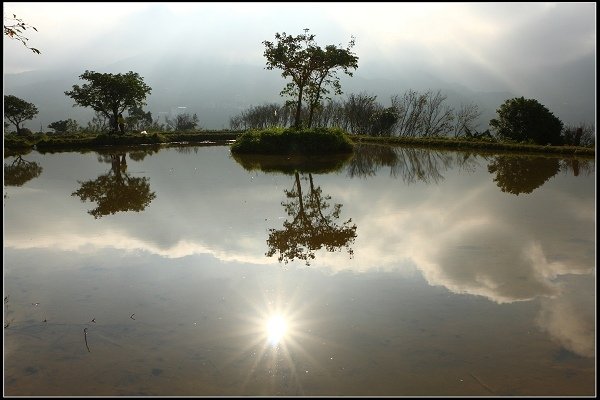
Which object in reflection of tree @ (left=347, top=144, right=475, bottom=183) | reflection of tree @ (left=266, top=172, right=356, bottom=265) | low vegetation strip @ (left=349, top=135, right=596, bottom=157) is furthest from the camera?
low vegetation strip @ (left=349, top=135, right=596, bottom=157)

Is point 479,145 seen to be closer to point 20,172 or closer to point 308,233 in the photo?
point 308,233

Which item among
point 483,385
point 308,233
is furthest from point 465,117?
point 483,385

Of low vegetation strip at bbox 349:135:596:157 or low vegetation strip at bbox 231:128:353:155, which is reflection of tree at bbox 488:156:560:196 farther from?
low vegetation strip at bbox 231:128:353:155

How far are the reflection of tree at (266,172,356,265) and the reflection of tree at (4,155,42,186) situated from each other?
398 inches

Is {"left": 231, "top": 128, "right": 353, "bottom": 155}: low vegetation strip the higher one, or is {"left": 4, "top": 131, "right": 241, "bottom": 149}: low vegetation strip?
{"left": 4, "top": 131, "right": 241, "bottom": 149}: low vegetation strip

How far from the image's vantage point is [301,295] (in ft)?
18.8

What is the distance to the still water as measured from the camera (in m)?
4.09

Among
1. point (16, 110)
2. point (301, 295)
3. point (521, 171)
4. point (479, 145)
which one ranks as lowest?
point (301, 295)

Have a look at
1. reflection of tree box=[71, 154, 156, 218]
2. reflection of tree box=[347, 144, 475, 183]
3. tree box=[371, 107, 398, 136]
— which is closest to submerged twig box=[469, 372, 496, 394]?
reflection of tree box=[71, 154, 156, 218]

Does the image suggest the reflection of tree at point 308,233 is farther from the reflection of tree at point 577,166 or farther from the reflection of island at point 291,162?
the reflection of tree at point 577,166

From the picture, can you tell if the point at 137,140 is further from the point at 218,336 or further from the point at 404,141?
the point at 218,336

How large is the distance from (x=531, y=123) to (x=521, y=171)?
10439 millimetres

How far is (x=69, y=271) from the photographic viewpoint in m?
6.69

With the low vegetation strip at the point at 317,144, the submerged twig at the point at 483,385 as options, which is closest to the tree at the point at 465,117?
the low vegetation strip at the point at 317,144
